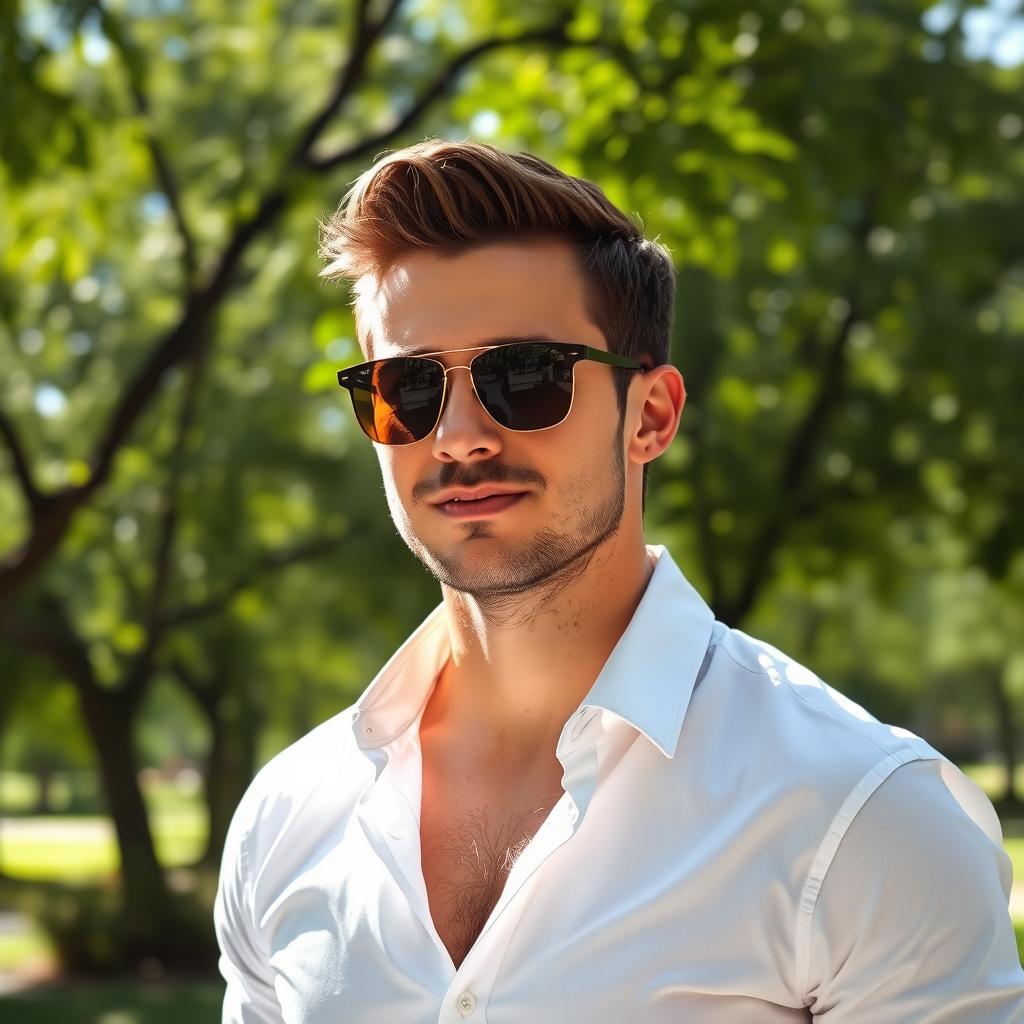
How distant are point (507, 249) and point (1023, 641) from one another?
24.4 m

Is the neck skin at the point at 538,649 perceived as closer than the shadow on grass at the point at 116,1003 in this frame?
Yes

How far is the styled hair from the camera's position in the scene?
244 cm

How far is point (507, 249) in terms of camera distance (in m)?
2.44

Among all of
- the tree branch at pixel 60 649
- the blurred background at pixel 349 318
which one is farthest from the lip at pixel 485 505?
the tree branch at pixel 60 649

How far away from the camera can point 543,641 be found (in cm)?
246

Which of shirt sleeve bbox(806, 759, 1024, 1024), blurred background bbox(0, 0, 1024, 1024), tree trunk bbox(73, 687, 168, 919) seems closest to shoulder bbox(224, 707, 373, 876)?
shirt sleeve bbox(806, 759, 1024, 1024)

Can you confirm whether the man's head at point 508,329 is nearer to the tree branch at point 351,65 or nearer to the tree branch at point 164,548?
the tree branch at point 351,65

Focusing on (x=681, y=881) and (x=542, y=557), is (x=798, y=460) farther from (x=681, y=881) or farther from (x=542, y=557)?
(x=681, y=881)

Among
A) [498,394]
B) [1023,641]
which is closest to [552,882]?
[498,394]

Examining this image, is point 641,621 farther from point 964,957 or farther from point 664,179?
point 664,179

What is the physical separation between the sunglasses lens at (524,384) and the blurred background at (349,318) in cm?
328

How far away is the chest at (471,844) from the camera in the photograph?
2.27m

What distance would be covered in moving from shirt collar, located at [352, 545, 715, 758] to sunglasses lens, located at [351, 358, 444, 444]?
43cm

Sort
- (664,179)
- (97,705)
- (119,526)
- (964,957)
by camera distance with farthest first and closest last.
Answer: (119,526), (97,705), (664,179), (964,957)
